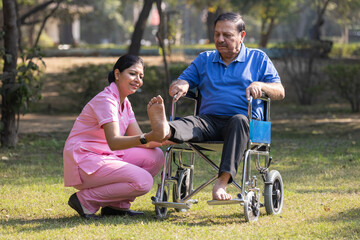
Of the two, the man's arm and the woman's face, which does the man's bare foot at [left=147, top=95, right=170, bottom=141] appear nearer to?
the woman's face

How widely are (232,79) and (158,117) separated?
1.08 metres

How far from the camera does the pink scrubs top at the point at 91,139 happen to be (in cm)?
468

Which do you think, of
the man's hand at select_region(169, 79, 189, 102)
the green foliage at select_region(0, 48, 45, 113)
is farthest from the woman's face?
the green foliage at select_region(0, 48, 45, 113)

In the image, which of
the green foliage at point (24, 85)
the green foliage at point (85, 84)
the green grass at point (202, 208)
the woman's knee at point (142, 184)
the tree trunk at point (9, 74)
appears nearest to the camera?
the green grass at point (202, 208)

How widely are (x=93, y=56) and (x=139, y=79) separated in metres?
20.3

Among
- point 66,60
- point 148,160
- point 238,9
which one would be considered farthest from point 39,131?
point 238,9

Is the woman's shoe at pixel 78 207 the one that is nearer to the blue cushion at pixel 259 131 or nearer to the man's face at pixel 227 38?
the blue cushion at pixel 259 131

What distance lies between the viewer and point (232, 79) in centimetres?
508

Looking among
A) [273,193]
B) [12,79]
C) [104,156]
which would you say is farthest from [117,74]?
[12,79]

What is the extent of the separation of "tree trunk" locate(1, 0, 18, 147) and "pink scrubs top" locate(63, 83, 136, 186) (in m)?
4.26

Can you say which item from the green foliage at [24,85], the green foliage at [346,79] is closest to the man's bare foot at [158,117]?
the green foliage at [24,85]

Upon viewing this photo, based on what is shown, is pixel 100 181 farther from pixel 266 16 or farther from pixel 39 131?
pixel 266 16

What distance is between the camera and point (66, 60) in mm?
21719

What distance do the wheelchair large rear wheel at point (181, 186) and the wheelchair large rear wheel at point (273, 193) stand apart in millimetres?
643
